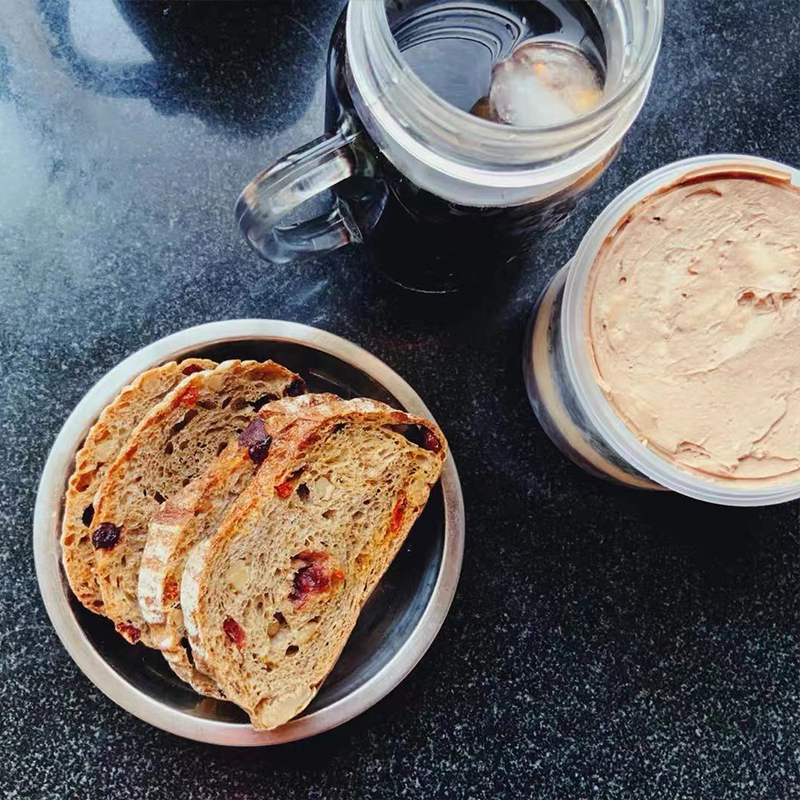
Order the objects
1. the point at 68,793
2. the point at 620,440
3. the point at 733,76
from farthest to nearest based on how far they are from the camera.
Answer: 1. the point at 733,76
2. the point at 68,793
3. the point at 620,440

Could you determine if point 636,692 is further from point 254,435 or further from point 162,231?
point 162,231

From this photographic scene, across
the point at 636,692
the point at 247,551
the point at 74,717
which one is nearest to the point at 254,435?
the point at 247,551

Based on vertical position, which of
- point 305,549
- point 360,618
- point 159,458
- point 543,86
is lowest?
point 360,618

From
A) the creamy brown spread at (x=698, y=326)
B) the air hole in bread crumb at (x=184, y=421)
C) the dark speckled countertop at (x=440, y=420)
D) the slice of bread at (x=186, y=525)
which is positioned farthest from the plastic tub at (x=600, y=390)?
the air hole in bread crumb at (x=184, y=421)

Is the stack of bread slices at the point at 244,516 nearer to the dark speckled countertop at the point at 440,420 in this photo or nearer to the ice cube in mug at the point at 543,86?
the dark speckled countertop at the point at 440,420

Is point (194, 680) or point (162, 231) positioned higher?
point (162, 231)

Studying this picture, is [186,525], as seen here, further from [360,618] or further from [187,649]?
[360,618]

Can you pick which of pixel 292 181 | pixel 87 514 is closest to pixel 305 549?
pixel 87 514
